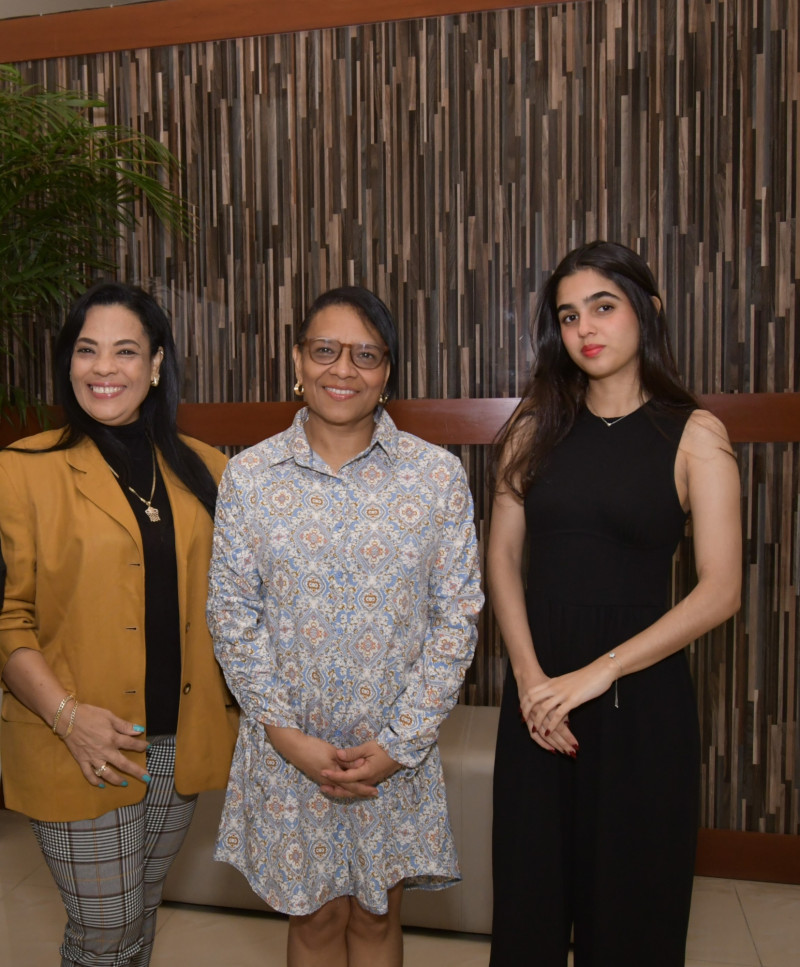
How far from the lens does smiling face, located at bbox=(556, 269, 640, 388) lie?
1.71m

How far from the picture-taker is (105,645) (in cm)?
163

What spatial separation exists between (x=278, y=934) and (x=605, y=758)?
1443mm

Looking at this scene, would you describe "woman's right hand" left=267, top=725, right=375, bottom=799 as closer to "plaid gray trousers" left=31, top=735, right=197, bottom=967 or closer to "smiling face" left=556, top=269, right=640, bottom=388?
"plaid gray trousers" left=31, top=735, right=197, bottom=967

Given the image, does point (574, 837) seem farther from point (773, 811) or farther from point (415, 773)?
point (773, 811)

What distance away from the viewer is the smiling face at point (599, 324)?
5.61 ft

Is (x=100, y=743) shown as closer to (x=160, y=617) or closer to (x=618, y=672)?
(x=160, y=617)

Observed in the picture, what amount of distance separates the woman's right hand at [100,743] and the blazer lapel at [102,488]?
1.04 feet

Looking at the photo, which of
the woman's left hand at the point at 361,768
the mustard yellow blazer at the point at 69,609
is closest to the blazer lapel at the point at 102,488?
the mustard yellow blazer at the point at 69,609

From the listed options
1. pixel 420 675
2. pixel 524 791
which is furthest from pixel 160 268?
pixel 524 791

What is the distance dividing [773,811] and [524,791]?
1598 millimetres

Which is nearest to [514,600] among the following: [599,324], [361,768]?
[361,768]

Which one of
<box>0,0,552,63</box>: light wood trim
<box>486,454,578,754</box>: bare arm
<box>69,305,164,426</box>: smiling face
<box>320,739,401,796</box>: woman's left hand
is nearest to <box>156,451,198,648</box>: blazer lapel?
<box>69,305,164,426</box>: smiling face

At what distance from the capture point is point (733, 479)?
168 cm

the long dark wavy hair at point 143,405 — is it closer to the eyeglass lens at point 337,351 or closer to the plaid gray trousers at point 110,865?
the eyeglass lens at point 337,351
